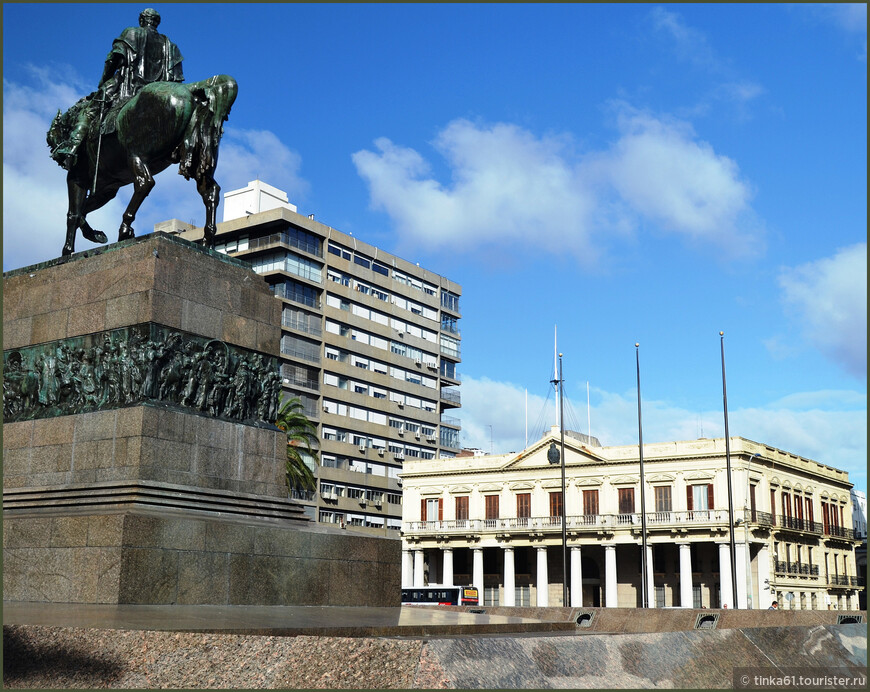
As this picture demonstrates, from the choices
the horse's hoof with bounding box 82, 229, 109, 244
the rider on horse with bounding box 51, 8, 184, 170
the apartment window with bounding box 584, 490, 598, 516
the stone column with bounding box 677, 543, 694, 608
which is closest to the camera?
the rider on horse with bounding box 51, 8, 184, 170

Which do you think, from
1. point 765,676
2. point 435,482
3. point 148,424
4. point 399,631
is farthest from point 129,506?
point 435,482

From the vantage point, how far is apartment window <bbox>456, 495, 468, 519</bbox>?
72312mm

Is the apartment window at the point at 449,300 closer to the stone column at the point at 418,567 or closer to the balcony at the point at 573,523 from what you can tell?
the balcony at the point at 573,523

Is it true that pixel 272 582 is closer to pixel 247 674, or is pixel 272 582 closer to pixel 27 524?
pixel 27 524

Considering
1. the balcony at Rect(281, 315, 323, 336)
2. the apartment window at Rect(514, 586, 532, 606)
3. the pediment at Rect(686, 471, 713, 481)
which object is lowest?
the apartment window at Rect(514, 586, 532, 606)

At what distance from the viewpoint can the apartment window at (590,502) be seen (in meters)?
67.4

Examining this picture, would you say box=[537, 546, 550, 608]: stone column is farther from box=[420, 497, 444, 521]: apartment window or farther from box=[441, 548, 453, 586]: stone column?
box=[420, 497, 444, 521]: apartment window

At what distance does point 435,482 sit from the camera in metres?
73.7

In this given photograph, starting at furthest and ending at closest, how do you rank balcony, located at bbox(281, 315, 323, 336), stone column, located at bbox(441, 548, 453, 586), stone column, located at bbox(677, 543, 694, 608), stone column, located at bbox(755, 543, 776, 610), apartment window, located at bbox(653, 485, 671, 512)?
balcony, located at bbox(281, 315, 323, 336) → stone column, located at bbox(441, 548, 453, 586) → apartment window, located at bbox(653, 485, 671, 512) → stone column, located at bbox(677, 543, 694, 608) → stone column, located at bbox(755, 543, 776, 610)

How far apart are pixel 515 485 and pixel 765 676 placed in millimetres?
61187

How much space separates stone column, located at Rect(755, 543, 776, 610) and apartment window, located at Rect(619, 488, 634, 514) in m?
8.42

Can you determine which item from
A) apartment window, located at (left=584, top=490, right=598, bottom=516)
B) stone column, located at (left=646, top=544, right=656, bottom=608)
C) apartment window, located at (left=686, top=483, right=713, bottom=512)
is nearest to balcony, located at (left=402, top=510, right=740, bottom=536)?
apartment window, located at (left=584, top=490, right=598, bottom=516)

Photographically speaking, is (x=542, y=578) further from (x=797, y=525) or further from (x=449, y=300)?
(x=449, y=300)

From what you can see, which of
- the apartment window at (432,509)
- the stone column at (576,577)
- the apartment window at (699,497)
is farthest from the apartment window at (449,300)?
the apartment window at (699,497)
